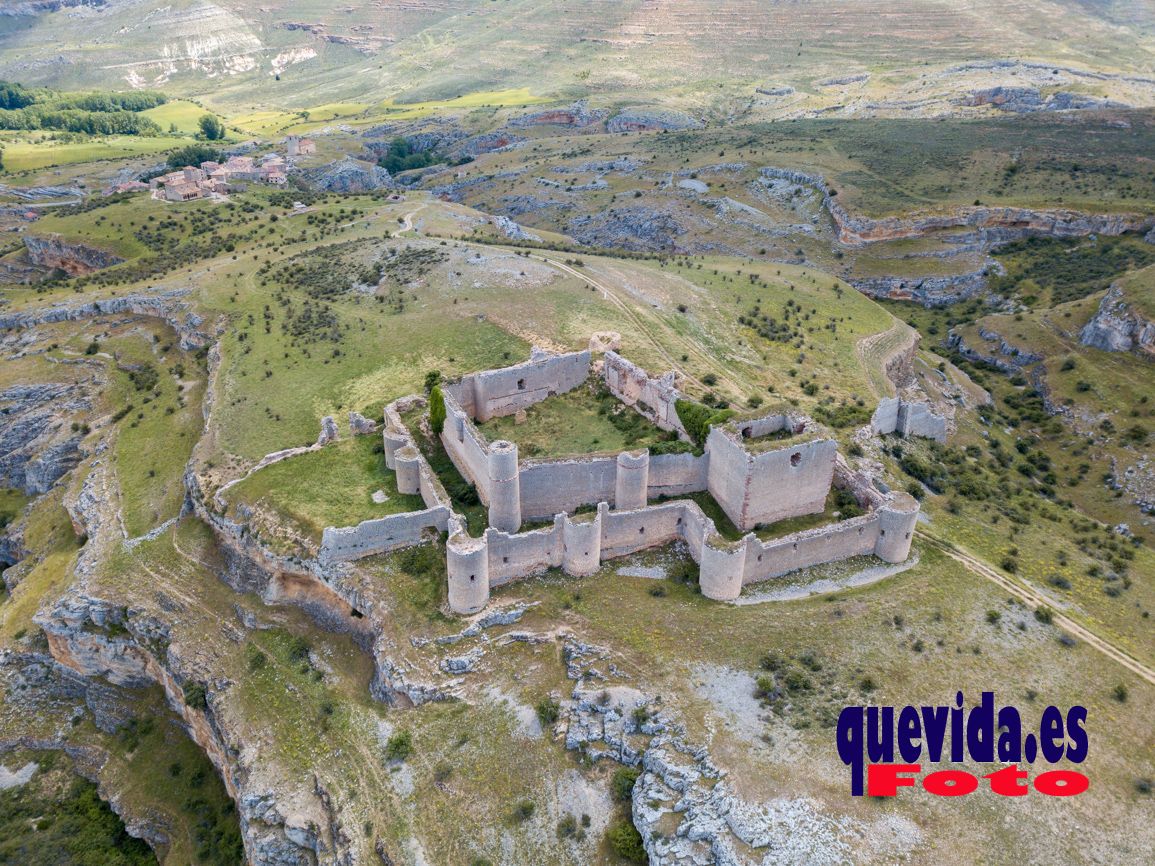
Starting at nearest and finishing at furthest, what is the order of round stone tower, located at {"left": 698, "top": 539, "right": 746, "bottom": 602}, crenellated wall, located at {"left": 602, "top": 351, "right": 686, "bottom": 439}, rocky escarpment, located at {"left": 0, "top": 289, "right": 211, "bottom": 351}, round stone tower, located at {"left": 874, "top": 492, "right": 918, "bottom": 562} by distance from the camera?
round stone tower, located at {"left": 698, "top": 539, "right": 746, "bottom": 602} < round stone tower, located at {"left": 874, "top": 492, "right": 918, "bottom": 562} < crenellated wall, located at {"left": 602, "top": 351, "right": 686, "bottom": 439} < rocky escarpment, located at {"left": 0, "top": 289, "right": 211, "bottom": 351}

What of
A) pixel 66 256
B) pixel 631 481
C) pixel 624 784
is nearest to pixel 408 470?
pixel 631 481

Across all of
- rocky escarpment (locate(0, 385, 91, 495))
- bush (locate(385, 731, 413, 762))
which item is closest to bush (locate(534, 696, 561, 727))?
bush (locate(385, 731, 413, 762))

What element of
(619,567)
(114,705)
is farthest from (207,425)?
(619,567)

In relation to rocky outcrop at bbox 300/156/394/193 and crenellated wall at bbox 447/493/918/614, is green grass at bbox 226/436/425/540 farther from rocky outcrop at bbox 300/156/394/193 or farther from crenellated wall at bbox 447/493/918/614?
rocky outcrop at bbox 300/156/394/193

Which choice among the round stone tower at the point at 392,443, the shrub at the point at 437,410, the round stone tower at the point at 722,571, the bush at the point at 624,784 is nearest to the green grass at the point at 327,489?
the round stone tower at the point at 392,443

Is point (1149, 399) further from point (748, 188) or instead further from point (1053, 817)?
point (748, 188)

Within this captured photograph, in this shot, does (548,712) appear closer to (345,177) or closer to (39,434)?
(39,434)
